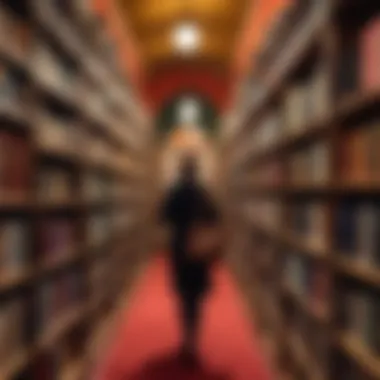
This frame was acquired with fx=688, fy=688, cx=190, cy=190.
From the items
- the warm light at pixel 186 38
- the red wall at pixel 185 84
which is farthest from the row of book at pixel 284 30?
the red wall at pixel 185 84

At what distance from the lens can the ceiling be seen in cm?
1070

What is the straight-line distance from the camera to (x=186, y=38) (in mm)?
13055

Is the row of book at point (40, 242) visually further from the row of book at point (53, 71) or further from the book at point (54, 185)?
the row of book at point (53, 71)

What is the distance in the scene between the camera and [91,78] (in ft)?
16.8

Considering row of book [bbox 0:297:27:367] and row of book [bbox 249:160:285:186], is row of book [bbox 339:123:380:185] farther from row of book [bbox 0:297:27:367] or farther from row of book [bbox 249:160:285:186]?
row of book [bbox 249:160:285:186]

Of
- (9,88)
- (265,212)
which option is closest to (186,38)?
(265,212)

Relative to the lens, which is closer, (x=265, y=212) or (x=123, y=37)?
(x=265, y=212)

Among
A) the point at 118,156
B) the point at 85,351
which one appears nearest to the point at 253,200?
the point at 118,156

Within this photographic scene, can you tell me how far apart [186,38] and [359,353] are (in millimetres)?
11095

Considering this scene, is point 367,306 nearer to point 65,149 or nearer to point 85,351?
point 65,149

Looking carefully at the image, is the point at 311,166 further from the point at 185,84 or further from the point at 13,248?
the point at 185,84

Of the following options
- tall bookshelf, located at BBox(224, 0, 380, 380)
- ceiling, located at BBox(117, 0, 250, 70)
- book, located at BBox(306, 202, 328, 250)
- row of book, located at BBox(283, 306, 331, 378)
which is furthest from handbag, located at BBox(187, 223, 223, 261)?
ceiling, located at BBox(117, 0, 250, 70)

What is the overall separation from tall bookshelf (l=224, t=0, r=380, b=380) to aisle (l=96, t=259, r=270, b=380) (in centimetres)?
27

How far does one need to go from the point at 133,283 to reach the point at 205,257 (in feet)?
12.4
